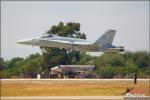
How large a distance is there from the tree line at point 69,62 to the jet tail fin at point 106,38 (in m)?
3.56

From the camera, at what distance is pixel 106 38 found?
8225 centimetres

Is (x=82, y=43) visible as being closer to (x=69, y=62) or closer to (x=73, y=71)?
(x=73, y=71)

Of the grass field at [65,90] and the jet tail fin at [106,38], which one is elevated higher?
the jet tail fin at [106,38]

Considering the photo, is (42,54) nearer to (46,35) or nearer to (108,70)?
(46,35)

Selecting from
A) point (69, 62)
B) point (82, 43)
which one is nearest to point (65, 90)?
point (82, 43)

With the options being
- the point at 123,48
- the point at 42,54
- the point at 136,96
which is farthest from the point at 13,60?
the point at 136,96

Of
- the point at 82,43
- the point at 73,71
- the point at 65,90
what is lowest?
the point at 65,90

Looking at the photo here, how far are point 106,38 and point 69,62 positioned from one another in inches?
400

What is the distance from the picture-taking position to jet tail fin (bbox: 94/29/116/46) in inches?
3191

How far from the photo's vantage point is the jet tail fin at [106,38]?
81.1m

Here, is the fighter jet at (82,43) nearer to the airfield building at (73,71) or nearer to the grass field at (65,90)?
the airfield building at (73,71)

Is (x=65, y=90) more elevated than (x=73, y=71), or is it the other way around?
(x=73, y=71)

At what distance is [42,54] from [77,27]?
867 centimetres

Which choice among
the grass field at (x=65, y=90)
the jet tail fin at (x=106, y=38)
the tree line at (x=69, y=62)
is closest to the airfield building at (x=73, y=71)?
the tree line at (x=69, y=62)
